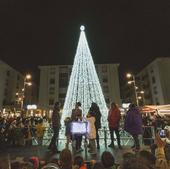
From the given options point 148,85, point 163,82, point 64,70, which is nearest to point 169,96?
point 163,82

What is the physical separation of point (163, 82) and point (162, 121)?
4780 centimetres

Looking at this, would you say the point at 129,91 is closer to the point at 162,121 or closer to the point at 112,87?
the point at 112,87

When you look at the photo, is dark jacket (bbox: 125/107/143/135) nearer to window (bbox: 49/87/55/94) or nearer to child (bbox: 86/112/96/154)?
child (bbox: 86/112/96/154)

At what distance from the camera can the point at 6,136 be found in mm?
12672

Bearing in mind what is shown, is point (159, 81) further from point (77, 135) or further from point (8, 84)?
point (77, 135)

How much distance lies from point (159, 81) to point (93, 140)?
54.7 metres

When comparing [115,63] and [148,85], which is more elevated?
[115,63]

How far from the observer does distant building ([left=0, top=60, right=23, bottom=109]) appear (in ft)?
207

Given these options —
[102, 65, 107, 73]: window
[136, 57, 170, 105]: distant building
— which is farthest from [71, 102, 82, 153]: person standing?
[102, 65, 107, 73]: window

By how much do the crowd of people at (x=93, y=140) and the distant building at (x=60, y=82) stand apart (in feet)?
157

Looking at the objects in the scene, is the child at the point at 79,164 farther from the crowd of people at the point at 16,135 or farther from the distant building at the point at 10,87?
the distant building at the point at 10,87

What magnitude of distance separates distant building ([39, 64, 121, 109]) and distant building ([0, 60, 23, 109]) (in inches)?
404

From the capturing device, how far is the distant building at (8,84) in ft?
207

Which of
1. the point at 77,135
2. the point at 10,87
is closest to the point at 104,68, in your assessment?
the point at 10,87
